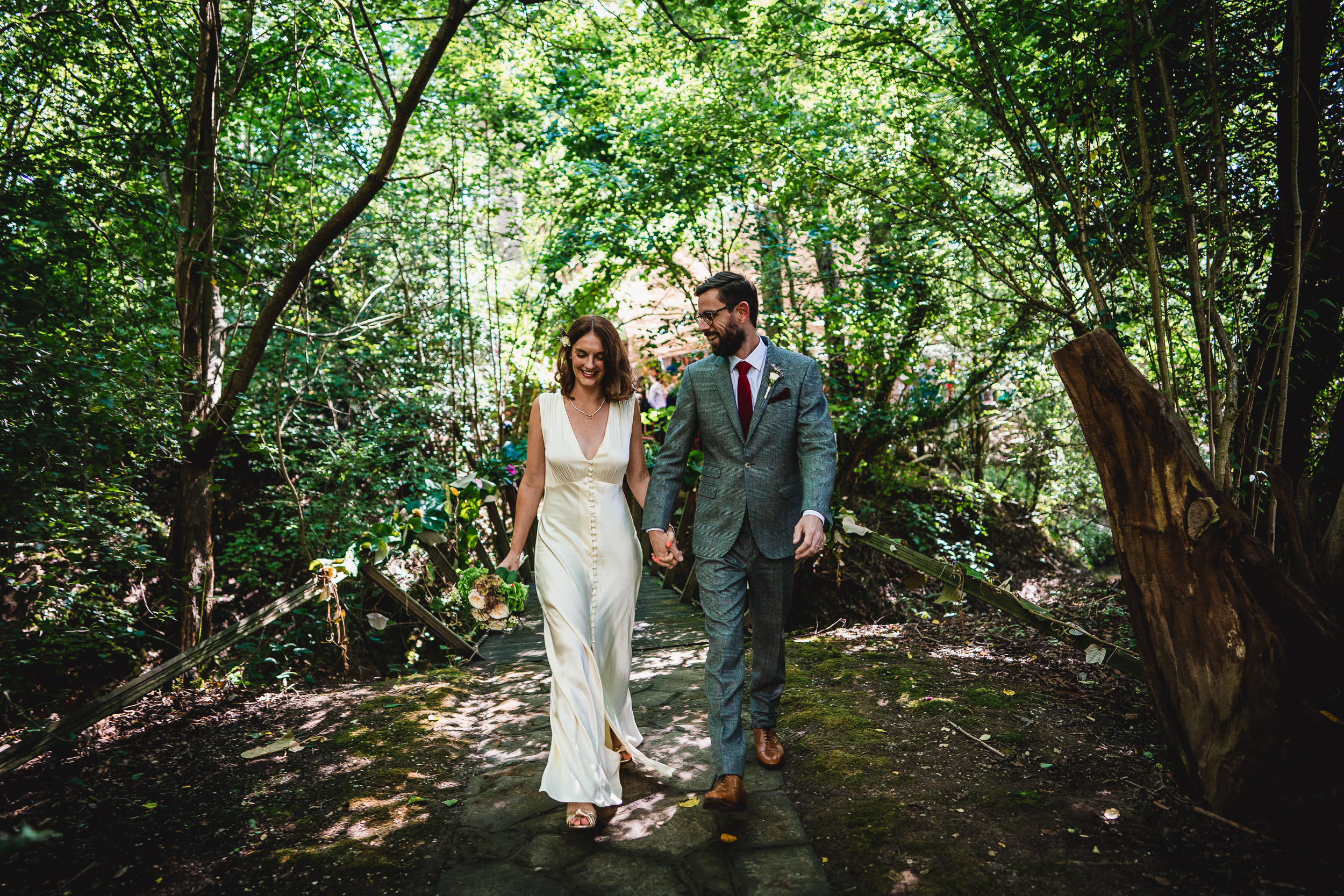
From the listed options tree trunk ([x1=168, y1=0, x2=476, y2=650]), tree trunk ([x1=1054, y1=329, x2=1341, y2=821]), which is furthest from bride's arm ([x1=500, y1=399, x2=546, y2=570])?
tree trunk ([x1=168, y1=0, x2=476, y2=650])

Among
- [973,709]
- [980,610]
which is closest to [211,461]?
[973,709]

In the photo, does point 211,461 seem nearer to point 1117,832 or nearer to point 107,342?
point 107,342

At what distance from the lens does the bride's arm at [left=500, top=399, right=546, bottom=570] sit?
10.5 ft

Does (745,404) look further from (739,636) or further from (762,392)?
(739,636)

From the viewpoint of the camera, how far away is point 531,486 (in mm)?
3268

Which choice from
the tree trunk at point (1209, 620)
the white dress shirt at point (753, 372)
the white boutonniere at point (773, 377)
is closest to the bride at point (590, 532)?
the white dress shirt at point (753, 372)

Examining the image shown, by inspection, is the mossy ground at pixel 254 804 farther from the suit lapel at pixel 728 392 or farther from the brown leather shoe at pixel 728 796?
the suit lapel at pixel 728 392

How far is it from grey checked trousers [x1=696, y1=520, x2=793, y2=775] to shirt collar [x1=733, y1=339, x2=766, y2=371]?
0.64m

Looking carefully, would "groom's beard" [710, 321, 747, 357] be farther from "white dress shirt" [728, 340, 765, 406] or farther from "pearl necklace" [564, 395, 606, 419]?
"pearl necklace" [564, 395, 606, 419]

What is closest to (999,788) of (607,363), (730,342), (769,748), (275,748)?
(769,748)

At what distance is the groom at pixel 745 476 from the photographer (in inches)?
117

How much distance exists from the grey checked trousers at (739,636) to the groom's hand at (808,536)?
0.28 m

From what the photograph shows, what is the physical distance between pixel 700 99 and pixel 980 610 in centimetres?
568

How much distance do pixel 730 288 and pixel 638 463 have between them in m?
0.87
